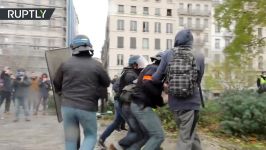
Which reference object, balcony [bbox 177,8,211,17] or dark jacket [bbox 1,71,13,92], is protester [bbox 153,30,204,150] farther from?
balcony [bbox 177,8,211,17]

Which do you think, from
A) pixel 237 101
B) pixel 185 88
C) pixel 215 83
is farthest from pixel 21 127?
pixel 215 83

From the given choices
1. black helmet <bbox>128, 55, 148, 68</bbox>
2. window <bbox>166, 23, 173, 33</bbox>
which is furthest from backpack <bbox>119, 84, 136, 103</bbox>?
window <bbox>166, 23, 173, 33</bbox>

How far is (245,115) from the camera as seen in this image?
29.1 feet

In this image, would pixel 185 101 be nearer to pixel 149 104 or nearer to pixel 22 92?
pixel 149 104

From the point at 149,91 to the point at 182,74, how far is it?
772 millimetres

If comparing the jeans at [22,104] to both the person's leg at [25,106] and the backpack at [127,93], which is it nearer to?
the person's leg at [25,106]

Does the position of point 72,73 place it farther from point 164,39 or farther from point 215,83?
point 164,39

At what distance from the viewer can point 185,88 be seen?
18.7 ft

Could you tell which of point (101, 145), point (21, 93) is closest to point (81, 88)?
point (101, 145)

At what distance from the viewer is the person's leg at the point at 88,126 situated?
19.5 feet

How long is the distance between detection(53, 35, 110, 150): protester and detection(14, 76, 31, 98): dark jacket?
7.76 metres

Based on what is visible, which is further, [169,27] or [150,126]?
[169,27]

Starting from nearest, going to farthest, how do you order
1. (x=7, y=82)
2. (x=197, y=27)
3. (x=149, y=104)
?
(x=149, y=104) < (x=7, y=82) < (x=197, y=27)

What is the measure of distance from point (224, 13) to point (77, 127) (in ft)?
28.6
